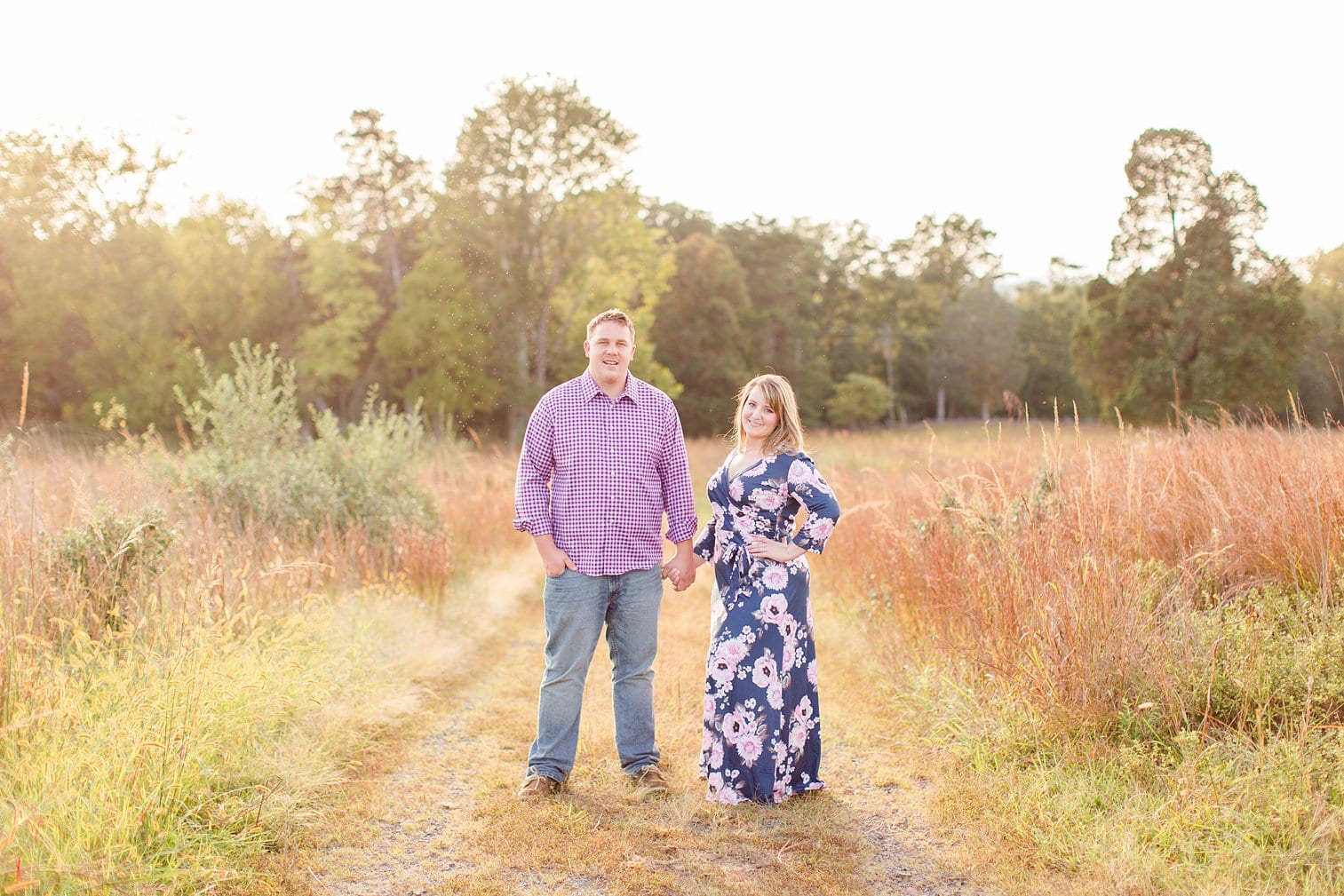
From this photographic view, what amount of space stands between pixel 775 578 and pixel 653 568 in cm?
53

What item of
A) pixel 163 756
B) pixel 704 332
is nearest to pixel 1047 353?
pixel 704 332

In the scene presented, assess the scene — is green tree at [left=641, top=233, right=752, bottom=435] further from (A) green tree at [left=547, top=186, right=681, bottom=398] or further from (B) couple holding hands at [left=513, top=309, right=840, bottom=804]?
(B) couple holding hands at [left=513, top=309, right=840, bottom=804]

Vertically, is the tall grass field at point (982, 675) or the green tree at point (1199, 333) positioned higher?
the green tree at point (1199, 333)

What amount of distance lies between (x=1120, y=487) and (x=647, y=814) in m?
3.19

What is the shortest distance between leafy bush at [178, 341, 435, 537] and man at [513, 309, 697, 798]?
12.2 feet

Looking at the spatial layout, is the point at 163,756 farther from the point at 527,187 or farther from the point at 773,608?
the point at 527,187

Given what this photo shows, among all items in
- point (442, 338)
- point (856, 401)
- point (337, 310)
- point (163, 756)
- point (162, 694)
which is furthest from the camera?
point (856, 401)

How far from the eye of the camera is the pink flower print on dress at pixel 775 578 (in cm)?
394

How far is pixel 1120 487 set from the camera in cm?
523

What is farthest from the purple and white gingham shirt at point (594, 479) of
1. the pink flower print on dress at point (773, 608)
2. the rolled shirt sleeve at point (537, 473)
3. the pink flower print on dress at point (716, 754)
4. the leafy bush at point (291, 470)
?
the leafy bush at point (291, 470)

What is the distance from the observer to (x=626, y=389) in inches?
161

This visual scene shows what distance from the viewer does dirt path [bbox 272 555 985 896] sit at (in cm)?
321

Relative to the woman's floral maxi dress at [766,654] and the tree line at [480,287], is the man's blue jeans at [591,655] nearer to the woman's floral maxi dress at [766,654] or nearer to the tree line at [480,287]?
the woman's floral maxi dress at [766,654]

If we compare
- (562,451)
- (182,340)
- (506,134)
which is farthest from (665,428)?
(182,340)
